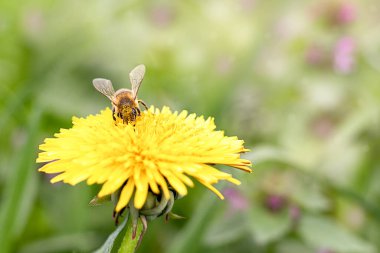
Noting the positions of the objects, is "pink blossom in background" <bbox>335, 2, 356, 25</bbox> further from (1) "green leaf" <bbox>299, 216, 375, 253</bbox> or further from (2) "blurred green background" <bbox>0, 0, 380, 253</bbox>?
(1) "green leaf" <bbox>299, 216, 375, 253</bbox>

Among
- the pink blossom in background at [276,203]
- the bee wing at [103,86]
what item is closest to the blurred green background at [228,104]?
the pink blossom in background at [276,203]

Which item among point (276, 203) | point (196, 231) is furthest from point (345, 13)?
point (196, 231)

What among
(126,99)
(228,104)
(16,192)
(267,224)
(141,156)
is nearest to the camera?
(141,156)

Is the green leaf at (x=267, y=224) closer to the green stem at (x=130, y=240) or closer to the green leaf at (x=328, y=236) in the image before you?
the green leaf at (x=328, y=236)

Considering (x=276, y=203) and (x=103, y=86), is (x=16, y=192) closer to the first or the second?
(x=103, y=86)

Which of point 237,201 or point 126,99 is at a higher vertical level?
point 237,201

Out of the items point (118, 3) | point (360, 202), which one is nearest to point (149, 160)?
point (360, 202)

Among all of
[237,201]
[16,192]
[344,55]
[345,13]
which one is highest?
[345,13]

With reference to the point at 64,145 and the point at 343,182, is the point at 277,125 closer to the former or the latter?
the point at 343,182
